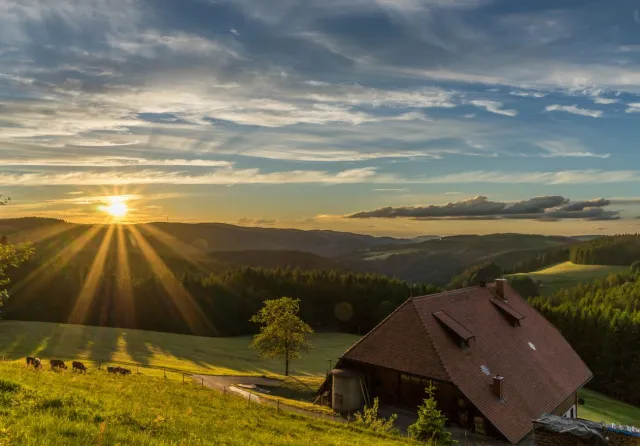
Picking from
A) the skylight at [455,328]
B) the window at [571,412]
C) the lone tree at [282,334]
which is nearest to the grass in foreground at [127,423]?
the skylight at [455,328]

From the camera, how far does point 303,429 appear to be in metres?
20.3

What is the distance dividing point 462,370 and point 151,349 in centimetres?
5676

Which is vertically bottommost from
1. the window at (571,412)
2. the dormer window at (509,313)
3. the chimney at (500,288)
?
the window at (571,412)

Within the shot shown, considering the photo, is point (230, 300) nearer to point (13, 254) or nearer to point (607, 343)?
point (607, 343)

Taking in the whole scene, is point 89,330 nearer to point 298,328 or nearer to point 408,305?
point 298,328

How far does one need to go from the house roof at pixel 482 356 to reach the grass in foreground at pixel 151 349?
29.5 metres

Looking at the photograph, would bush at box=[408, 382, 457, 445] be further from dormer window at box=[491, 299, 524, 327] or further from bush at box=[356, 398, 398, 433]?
dormer window at box=[491, 299, 524, 327]

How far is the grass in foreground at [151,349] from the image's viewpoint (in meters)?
64.1

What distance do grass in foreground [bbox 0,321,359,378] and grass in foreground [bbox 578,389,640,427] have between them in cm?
3240

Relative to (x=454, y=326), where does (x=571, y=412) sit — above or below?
below

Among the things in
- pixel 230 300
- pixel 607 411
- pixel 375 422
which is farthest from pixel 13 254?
pixel 230 300

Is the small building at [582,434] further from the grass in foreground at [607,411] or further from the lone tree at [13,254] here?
the lone tree at [13,254]

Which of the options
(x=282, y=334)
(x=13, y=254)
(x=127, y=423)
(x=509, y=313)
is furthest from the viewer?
(x=282, y=334)

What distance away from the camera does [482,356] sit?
117ft
